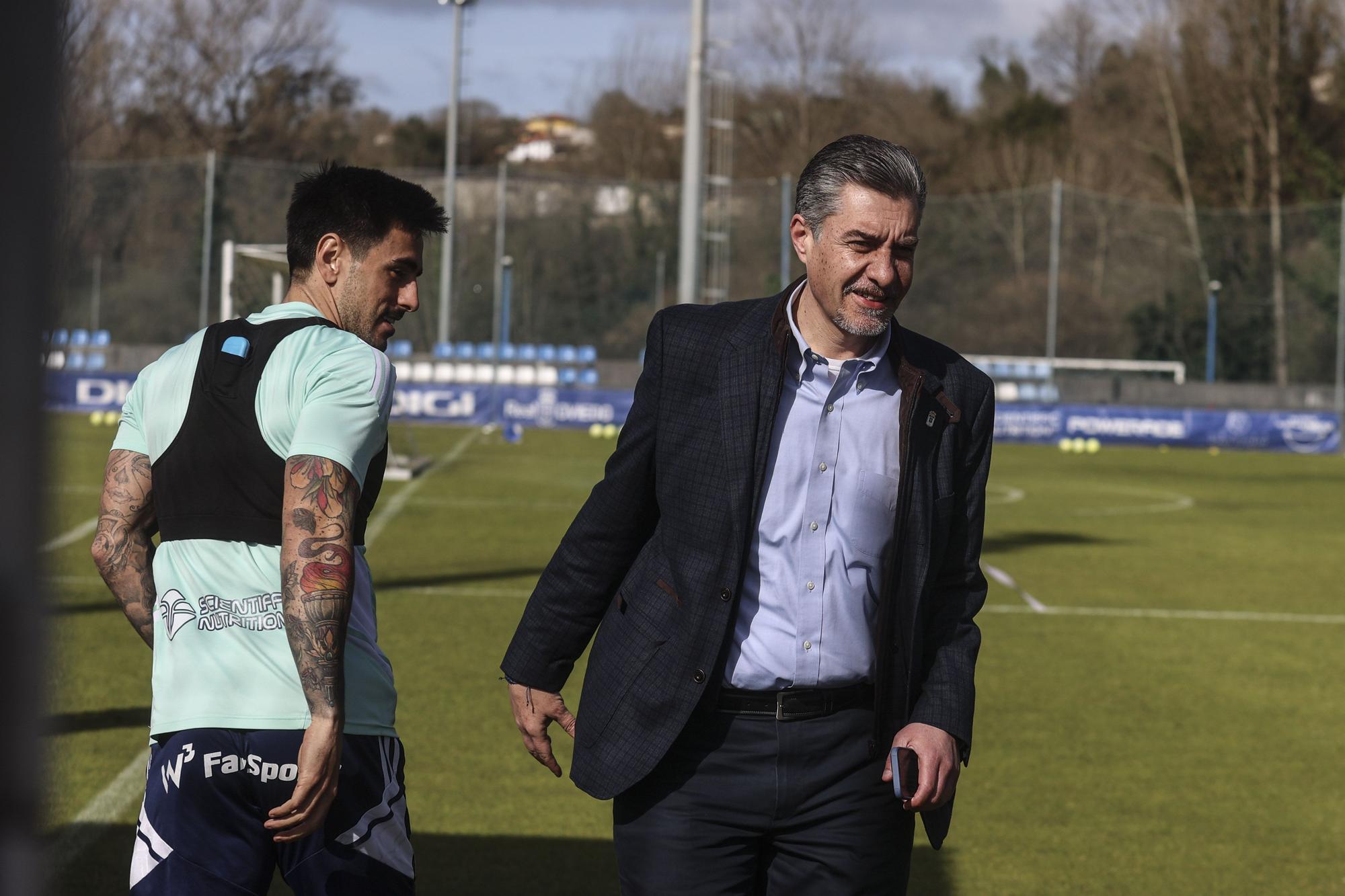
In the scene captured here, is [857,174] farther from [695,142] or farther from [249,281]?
[249,281]

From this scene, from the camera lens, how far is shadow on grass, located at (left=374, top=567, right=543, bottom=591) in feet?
38.4

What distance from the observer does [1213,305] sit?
127 feet

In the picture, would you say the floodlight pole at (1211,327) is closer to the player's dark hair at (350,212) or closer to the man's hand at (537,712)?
the man's hand at (537,712)

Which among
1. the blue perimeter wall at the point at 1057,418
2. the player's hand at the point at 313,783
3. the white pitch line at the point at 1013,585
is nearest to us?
the player's hand at the point at 313,783

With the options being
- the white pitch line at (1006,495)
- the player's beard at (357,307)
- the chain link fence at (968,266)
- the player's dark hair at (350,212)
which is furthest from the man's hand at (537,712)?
the chain link fence at (968,266)

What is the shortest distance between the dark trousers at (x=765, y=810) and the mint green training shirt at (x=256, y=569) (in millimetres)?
550

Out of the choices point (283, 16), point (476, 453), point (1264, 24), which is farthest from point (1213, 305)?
point (283, 16)

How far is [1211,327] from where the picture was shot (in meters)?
38.5

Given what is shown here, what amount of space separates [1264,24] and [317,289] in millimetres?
51365

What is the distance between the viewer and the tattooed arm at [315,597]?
8.45ft

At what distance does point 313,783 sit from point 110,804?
357 centimetres

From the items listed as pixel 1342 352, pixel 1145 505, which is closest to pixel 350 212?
pixel 1145 505

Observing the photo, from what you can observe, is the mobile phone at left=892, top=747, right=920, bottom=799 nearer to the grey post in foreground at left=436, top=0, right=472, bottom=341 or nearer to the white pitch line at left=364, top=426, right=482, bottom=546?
the white pitch line at left=364, top=426, right=482, bottom=546

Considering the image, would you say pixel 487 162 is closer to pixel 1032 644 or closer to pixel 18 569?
pixel 1032 644
